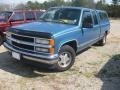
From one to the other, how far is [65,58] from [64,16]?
1.68 m

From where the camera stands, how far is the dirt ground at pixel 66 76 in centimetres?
604

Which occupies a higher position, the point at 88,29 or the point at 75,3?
the point at 75,3

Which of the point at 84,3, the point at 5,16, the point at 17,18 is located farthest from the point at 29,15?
the point at 84,3

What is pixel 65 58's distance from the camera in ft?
23.5

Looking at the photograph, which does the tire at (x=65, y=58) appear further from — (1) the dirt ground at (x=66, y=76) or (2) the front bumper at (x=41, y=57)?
(2) the front bumper at (x=41, y=57)

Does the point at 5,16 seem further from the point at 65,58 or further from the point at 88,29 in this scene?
the point at 65,58

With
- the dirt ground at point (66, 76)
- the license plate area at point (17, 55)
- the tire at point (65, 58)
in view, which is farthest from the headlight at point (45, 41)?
the dirt ground at point (66, 76)

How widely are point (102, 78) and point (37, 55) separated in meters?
1.94

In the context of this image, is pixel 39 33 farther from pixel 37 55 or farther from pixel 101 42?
pixel 101 42

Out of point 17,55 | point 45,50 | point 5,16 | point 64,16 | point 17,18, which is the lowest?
point 17,55

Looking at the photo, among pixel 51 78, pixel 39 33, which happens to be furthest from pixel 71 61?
pixel 39 33

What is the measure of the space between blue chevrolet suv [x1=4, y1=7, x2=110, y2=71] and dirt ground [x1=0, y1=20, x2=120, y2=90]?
43 centimetres

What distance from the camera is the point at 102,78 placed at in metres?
6.73

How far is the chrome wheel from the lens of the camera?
7.02m
